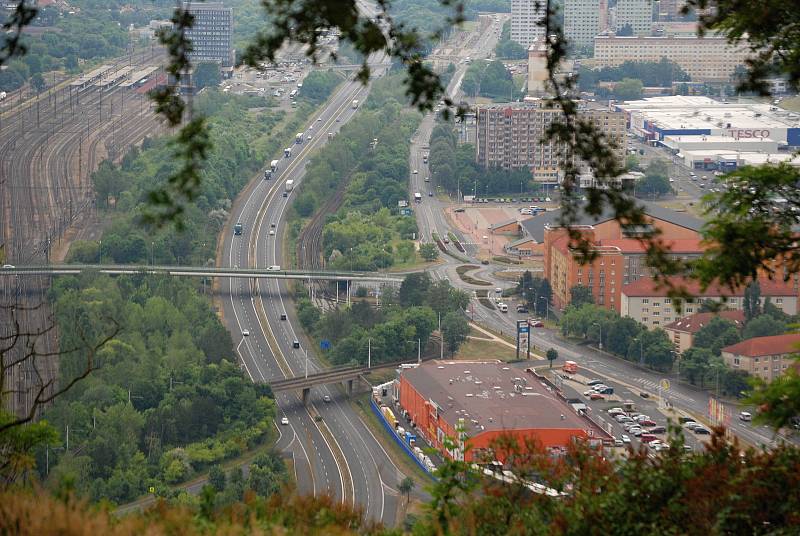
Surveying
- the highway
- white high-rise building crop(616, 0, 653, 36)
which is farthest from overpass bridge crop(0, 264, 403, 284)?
white high-rise building crop(616, 0, 653, 36)

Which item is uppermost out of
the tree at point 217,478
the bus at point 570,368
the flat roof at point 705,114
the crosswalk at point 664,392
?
the flat roof at point 705,114

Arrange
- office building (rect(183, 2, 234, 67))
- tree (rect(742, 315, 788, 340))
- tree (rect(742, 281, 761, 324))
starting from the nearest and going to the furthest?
tree (rect(742, 315, 788, 340)), tree (rect(742, 281, 761, 324)), office building (rect(183, 2, 234, 67))

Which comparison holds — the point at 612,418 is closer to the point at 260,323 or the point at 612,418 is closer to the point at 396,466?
the point at 396,466

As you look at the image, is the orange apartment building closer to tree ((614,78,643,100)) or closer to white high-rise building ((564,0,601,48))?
tree ((614,78,643,100))

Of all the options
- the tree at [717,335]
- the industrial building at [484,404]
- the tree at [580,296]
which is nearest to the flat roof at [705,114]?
the tree at [580,296]

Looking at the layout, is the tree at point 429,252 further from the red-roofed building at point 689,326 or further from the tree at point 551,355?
the tree at point 551,355

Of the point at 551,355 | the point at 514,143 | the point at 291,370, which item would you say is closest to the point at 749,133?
the point at 514,143
